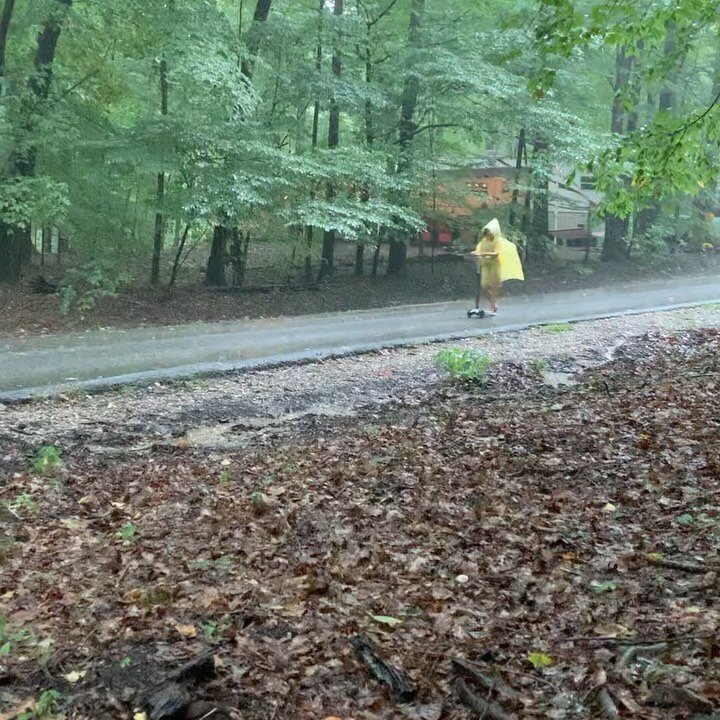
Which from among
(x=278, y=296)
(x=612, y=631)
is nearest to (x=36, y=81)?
(x=278, y=296)

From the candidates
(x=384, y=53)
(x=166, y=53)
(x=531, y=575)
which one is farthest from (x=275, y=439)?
(x=384, y=53)

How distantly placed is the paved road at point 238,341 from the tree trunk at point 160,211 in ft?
9.69

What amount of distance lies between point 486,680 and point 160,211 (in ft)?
49.1

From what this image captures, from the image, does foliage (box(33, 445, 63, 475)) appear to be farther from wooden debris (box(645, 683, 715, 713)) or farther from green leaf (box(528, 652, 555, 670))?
wooden debris (box(645, 683, 715, 713))

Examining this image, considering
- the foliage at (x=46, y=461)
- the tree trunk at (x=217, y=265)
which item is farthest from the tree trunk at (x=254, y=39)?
the foliage at (x=46, y=461)

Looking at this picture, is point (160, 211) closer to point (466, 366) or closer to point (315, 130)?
point (315, 130)

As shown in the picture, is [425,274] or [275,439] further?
[425,274]

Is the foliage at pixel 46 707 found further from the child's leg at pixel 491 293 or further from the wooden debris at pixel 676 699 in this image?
the child's leg at pixel 491 293

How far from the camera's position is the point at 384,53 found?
20141 mm

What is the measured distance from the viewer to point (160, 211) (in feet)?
55.1

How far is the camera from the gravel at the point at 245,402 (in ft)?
28.2

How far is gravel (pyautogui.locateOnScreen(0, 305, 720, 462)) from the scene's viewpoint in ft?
28.2

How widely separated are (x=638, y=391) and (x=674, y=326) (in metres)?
8.21

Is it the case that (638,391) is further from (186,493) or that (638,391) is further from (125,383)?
(125,383)
